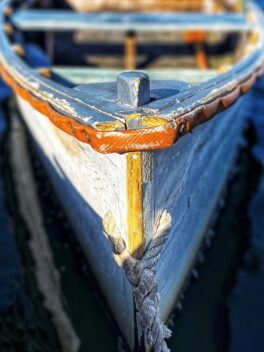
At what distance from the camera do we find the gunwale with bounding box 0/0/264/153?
2.18 meters

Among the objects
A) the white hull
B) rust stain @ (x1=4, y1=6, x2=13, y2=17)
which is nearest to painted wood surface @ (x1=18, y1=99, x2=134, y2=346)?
the white hull

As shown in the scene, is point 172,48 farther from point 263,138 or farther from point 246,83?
point 246,83

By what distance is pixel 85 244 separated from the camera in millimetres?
3775

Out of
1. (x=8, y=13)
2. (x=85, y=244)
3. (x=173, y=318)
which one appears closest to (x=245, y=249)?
(x=173, y=318)

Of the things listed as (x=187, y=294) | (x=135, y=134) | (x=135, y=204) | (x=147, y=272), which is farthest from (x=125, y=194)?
(x=187, y=294)

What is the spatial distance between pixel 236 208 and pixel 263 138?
1.76 m

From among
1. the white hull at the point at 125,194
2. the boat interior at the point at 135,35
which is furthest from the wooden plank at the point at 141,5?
the white hull at the point at 125,194

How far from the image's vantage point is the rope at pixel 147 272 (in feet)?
8.81

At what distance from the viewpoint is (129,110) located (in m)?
2.33

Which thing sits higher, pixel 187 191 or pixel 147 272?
pixel 187 191

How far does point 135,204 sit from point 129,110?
52cm

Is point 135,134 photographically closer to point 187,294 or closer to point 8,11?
point 187,294

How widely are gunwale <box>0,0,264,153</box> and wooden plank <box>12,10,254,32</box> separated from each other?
225cm

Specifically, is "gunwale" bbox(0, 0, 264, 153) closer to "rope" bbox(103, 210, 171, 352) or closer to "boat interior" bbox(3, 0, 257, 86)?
"rope" bbox(103, 210, 171, 352)
